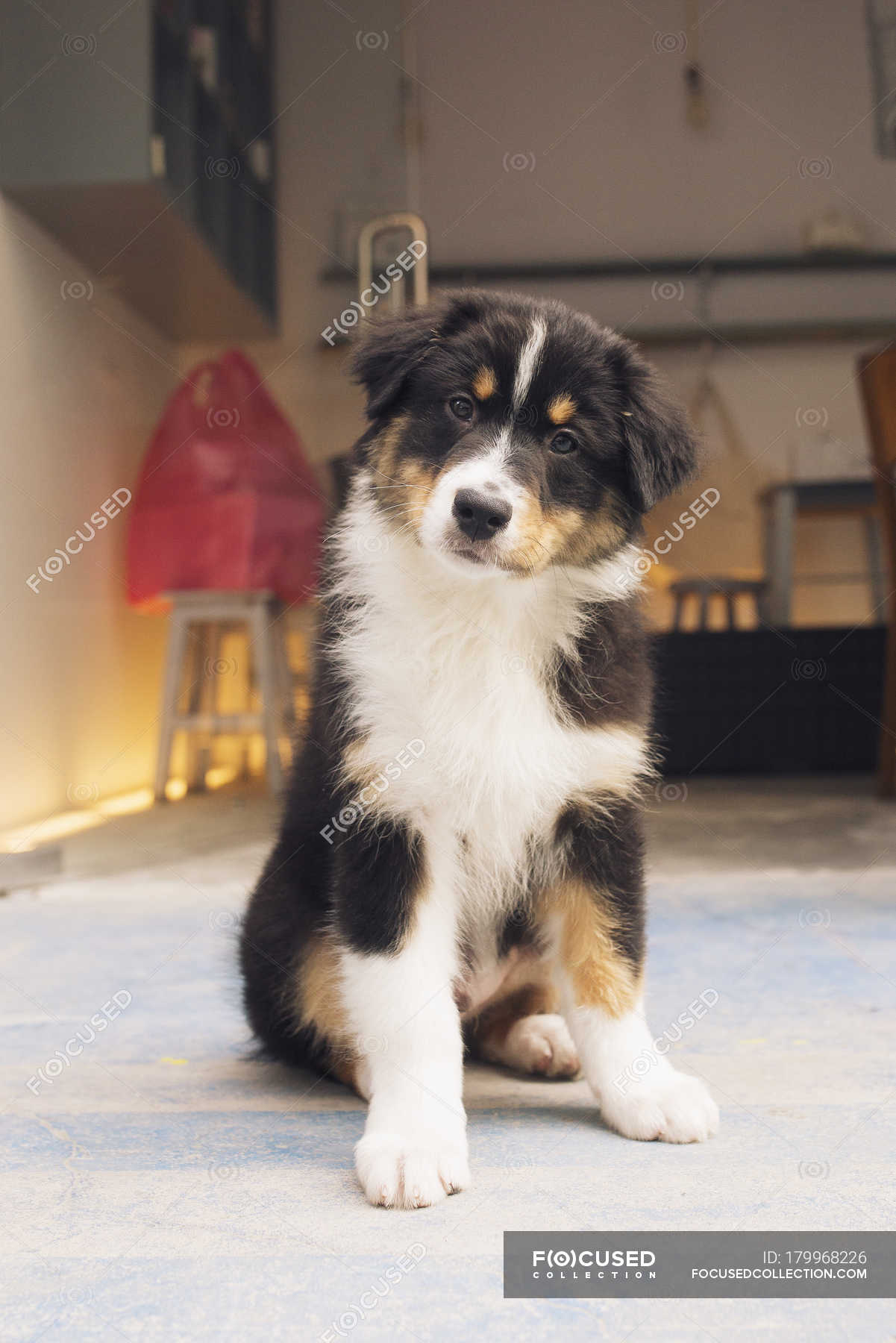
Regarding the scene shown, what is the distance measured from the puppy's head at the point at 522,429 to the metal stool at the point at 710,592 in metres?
4.78

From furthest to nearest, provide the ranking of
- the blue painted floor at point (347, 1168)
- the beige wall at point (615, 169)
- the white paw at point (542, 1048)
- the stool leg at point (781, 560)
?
the beige wall at point (615, 169) < the stool leg at point (781, 560) < the white paw at point (542, 1048) < the blue painted floor at point (347, 1168)

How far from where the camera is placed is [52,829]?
168 inches

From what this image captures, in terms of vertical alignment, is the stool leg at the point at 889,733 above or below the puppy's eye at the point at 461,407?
below

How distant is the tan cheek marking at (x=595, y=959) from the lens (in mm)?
1569

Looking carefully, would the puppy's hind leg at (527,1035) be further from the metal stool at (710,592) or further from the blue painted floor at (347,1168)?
the metal stool at (710,592)

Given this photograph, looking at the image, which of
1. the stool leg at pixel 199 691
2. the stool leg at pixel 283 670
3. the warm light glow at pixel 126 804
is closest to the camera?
the warm light glow at pixel 126 804

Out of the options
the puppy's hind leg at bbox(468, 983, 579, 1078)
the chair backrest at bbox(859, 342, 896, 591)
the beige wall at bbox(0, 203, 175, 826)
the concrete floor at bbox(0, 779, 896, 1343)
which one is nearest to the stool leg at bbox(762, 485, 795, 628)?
the chair backrest at bbox(859, 342, 896, 591)

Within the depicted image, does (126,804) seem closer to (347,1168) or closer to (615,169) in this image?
(347,1168)

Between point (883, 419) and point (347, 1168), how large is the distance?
3738 mm

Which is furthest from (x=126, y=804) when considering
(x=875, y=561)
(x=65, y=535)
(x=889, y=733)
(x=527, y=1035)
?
(x=875, y=561)

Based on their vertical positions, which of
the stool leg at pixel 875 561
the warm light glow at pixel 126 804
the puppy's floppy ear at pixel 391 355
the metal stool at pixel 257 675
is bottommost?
the warm light glow at pixel 126 804

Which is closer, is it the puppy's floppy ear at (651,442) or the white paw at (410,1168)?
the white paw at (410,1168)

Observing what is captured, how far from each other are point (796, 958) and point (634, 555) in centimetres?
112

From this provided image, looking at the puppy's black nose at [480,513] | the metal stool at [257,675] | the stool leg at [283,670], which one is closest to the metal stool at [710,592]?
the stool leg at [283,670]
